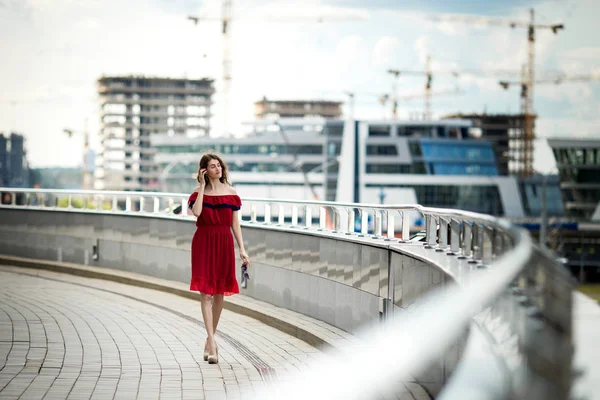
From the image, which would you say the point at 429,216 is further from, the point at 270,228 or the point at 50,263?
the point at 50,263

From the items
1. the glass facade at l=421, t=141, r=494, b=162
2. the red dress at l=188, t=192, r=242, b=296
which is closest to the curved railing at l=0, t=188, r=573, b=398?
the red dress at l=188, t=192, r=242, b=296

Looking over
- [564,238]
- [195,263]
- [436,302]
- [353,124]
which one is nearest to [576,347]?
[436,302]

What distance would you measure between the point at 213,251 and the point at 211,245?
0.20ft

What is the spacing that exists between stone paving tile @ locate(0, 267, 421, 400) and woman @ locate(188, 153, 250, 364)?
712 millimetres

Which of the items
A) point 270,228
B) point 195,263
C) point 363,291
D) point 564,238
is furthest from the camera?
point 564,238

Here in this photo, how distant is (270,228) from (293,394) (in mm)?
7446

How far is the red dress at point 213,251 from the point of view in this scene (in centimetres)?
1062

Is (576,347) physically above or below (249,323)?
above

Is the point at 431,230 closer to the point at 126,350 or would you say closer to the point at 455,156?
the point at 126,350

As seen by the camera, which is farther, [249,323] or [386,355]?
[249,323]

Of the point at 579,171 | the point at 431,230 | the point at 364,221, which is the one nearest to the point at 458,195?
the point at 579,171

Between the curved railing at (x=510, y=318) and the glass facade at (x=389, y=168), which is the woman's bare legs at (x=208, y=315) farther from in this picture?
the glass facade at (x=389, y=168)

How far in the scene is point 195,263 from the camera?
10.7 metres

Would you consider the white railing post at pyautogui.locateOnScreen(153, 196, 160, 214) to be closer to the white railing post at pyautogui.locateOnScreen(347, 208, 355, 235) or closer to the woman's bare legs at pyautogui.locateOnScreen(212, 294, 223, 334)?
the white railing post at pyautogui.locateOnScreen(347, 208, 355, 235)
